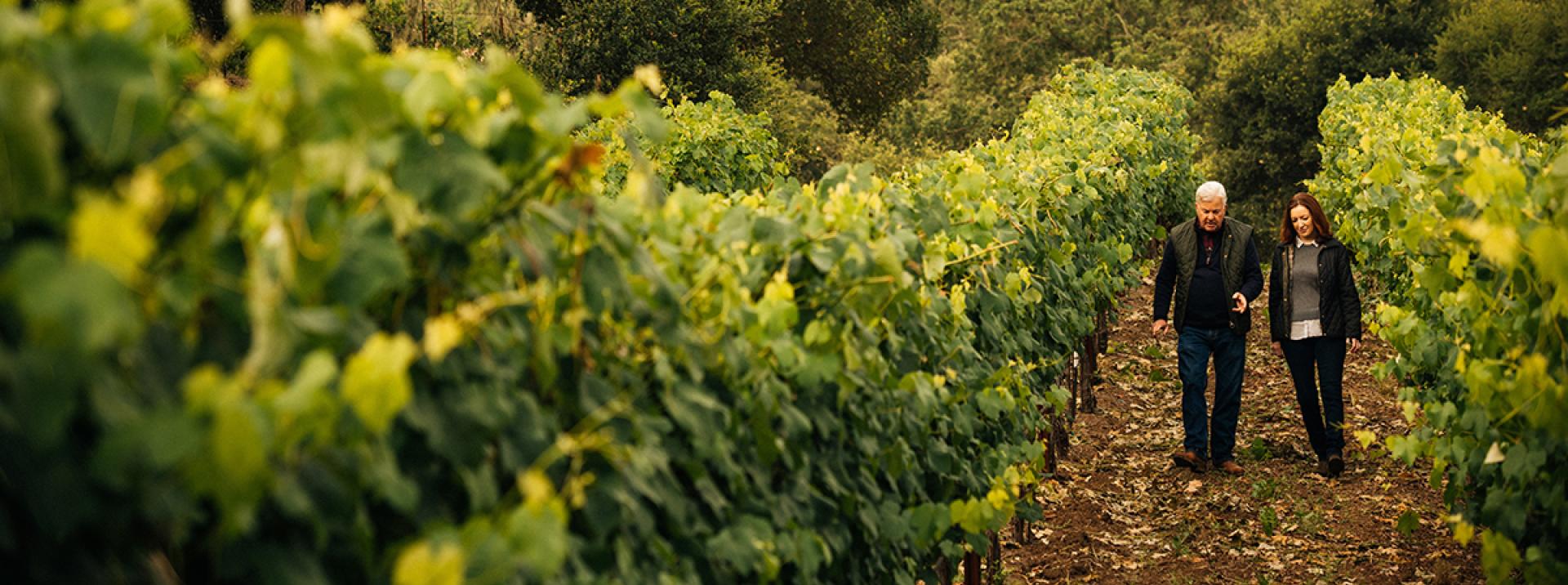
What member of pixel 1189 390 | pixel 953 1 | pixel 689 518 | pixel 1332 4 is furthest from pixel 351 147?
pixel 953 1

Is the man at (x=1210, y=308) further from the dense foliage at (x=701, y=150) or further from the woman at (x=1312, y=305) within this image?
the dense foliage at (x=701, y=150)

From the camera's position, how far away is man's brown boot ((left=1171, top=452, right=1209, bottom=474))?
810 centimetres

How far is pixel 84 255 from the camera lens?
121 centimetres

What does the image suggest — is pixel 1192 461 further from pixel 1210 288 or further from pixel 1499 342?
pixel 1499 342

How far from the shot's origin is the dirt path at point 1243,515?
6531 millimetres

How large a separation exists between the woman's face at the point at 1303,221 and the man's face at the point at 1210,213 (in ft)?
1.36

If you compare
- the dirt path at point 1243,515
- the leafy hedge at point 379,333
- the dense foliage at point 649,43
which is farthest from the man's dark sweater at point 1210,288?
the dense foliage at point 649,43

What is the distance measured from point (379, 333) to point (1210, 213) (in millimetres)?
6975

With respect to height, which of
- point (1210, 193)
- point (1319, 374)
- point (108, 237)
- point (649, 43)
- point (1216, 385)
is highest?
point (108, 237)

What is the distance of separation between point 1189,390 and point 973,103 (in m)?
29.3

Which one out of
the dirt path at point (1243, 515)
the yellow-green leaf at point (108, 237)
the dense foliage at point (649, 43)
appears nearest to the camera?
the yellow-green leaf at point (108, 237)

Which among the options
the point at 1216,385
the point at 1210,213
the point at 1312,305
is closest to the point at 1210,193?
the point at 1210,213

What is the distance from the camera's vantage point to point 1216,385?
25.8 ft

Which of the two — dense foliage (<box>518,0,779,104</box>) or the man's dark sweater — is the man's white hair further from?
dense foliage (<box>518,0,779,104</box>)
